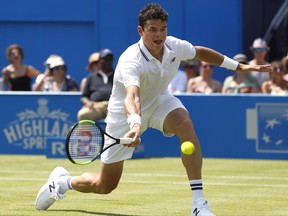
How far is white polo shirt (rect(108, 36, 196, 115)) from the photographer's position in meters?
8.71

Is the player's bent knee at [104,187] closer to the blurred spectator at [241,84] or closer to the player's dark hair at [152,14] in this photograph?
the player's dark hair at [152,14]

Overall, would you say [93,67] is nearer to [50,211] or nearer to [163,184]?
[163,184]

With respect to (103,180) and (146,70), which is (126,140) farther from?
(103,180)

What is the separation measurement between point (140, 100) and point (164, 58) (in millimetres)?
442

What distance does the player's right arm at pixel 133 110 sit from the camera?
794 centimetres

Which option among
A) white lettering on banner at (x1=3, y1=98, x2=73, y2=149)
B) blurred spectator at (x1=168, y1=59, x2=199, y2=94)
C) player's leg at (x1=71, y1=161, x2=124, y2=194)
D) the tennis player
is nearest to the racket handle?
the tennis player

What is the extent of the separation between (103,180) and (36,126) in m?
7.58

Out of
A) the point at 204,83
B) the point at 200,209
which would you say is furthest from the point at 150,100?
the point at 204,83

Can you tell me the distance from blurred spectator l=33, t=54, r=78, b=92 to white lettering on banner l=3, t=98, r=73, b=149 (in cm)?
56


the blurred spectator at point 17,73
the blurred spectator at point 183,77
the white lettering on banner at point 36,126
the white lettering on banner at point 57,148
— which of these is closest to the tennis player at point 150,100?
the white lettering on banner at point 57,148

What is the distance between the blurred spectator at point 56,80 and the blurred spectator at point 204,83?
199 cm

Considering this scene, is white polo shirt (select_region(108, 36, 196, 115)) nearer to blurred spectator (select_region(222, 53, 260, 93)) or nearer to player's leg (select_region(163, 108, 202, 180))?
player's leg (select_region(163, 108, 202, 180))

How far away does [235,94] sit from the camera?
15.9 m

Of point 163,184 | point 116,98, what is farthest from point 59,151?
point 116,98
